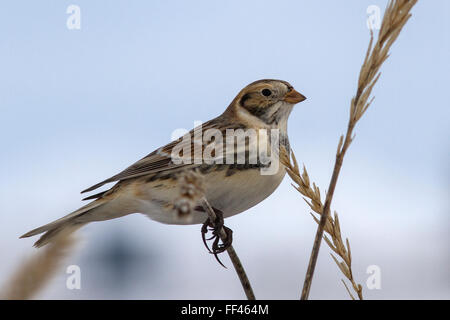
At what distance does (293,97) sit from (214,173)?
34.8 inches

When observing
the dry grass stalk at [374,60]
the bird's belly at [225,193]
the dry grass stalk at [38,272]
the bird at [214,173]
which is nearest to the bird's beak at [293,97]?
the bird at [214,173]

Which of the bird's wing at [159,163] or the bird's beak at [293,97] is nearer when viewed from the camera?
the bird's wing at [159,163]

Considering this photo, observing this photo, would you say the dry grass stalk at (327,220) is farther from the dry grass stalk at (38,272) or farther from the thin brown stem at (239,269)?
the dry grass stalk at (38,272)

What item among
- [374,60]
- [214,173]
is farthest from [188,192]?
[214,173]

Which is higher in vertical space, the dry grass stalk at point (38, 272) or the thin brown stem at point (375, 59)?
the thin brown stem at point (375, 59)

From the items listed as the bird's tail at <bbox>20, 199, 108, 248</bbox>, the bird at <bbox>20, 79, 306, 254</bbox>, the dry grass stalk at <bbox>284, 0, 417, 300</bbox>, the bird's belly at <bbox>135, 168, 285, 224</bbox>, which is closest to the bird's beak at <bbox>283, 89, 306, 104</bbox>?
the bird at <bbox>20, 79, 306, 254</bbox>

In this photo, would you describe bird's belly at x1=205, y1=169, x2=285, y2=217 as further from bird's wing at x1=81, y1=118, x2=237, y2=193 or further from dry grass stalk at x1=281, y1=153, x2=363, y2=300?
dry grass stalk at x1=281, y1=153, x2=363, y2=300

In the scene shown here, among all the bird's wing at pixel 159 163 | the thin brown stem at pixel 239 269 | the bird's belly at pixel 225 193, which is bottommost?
the thin brown stem at pixel 239 269

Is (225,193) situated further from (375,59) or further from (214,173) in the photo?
(375,59)

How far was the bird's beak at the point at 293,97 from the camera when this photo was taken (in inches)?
115

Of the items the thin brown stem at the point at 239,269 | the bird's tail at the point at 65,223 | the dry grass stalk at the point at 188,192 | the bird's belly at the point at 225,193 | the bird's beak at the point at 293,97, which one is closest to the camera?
the dry grass stalk at the point at 188,192
